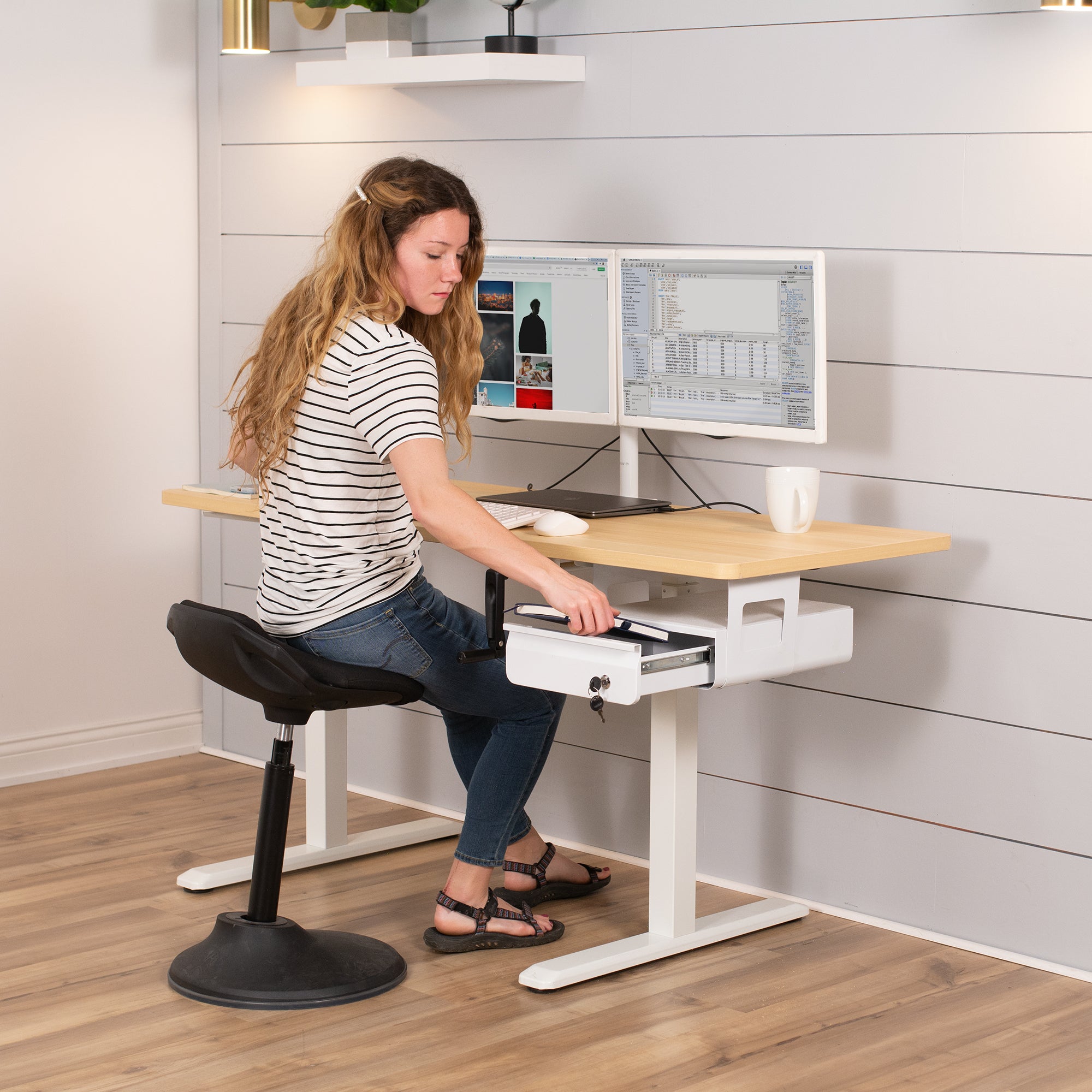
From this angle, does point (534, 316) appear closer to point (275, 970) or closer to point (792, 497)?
point (792, 497)

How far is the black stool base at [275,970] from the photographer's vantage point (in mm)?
2432

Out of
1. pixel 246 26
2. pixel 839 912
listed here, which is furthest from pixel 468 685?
pixel 246 26

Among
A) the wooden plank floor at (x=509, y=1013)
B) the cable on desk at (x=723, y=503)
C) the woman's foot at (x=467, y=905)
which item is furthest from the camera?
the cable on desk at (x=723, y=503)

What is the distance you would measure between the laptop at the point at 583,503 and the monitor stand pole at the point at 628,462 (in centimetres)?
3

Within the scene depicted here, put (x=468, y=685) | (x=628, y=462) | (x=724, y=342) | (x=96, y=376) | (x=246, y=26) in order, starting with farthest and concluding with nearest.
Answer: (x=96, y=376) < (x=246, y=26) < (x=628, y=462) < (x=724, y=342) < (x=468, y=685)

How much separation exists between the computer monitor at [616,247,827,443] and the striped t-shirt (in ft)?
1.99

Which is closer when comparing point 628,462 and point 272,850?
point 272,850

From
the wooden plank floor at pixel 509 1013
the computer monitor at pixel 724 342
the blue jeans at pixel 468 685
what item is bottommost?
the wooden plank floor at pixel 509 1013

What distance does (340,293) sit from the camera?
243 centimetres

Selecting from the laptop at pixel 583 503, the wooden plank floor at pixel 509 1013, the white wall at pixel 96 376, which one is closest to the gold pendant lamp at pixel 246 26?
the white wall at pixel 96 376

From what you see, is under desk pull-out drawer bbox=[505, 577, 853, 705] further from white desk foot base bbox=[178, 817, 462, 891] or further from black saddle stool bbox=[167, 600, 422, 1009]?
white desk foot base bbox=[178, 817, 462, 891]

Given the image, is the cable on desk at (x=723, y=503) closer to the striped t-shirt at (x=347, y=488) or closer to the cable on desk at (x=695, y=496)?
the cable on desk at (x=695, y=496)

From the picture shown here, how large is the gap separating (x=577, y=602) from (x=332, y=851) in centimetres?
111

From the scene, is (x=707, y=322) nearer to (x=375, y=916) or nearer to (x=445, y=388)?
(x=445, y=388)
